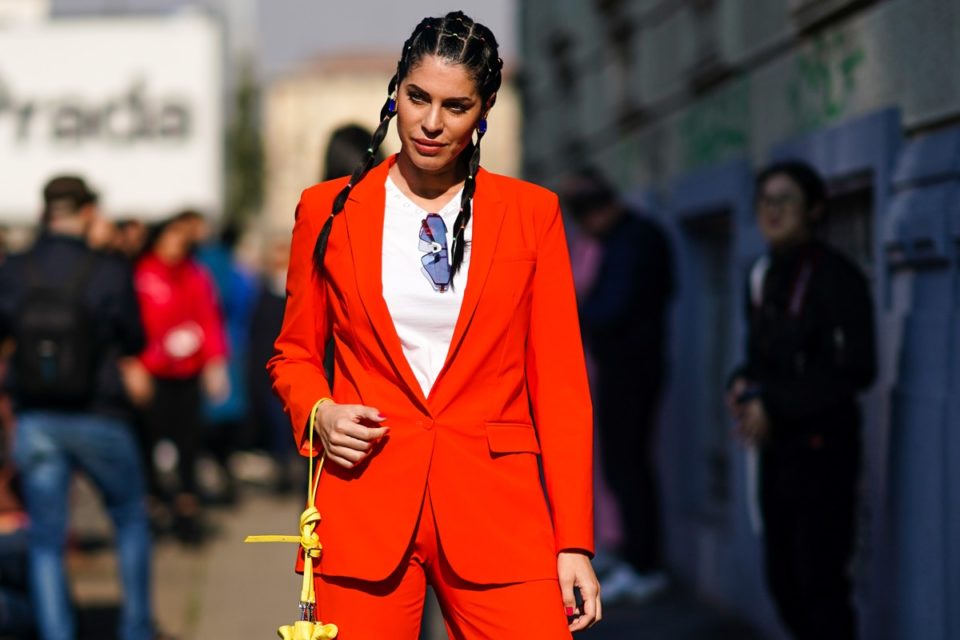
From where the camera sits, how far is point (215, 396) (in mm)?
10789

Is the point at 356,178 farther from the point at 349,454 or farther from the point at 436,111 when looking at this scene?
the point at 349,454

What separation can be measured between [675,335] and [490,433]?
678 centimetres

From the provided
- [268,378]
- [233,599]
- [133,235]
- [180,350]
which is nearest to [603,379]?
[233,599]

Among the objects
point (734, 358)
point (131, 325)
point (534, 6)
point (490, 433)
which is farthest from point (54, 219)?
point (534, 6)

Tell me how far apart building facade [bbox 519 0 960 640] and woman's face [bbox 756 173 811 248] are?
366 millimetres

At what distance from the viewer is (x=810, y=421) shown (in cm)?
575

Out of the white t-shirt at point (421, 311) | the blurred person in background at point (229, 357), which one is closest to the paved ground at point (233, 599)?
the blurred person in background at point (229, 357)

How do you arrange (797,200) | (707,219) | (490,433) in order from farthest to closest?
(707,219) → (797,200) → (490,433)

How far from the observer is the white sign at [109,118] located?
757 inches

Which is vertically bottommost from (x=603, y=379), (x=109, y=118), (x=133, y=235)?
(x=603, y=379)

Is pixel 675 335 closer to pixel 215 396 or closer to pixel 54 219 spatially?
pixel 215 396

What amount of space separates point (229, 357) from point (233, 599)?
4.55 m

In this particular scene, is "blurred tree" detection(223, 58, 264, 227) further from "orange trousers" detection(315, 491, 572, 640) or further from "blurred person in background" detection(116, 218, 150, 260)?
"orange trousers" detection(315, 491, 572, 640)

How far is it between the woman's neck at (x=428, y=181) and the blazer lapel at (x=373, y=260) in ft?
0.17
